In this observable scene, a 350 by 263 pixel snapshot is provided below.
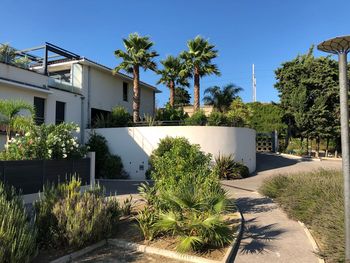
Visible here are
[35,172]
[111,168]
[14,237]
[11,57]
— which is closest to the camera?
[14,237]

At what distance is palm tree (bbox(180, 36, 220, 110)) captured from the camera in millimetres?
27125

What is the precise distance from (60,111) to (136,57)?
692 cm

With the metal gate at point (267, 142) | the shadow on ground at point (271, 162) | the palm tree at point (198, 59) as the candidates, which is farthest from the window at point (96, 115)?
the metal gate at point (267, 142)

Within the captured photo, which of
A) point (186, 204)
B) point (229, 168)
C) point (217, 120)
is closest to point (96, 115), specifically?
point (217, 120)

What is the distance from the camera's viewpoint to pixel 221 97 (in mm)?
34844

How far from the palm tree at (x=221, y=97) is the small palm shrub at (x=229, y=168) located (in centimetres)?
1495

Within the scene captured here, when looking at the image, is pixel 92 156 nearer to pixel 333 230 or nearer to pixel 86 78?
pixel 333 230

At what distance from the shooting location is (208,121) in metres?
21.9

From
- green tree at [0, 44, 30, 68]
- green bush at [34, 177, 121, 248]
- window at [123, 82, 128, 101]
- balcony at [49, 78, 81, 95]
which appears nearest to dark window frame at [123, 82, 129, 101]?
window at [123, 82, 128, 101]

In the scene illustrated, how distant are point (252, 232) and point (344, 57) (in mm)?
4490

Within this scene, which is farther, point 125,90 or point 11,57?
point 125,90

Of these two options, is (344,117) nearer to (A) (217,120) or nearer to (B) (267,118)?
(A) (217,120)

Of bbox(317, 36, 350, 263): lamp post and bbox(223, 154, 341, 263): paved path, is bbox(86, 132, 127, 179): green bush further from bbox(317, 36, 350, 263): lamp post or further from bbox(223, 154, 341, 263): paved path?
bbox(317, 36, 350, 263): lamp post

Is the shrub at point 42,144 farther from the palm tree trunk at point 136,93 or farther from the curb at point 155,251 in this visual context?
the palm tree trunk at point 136,93
